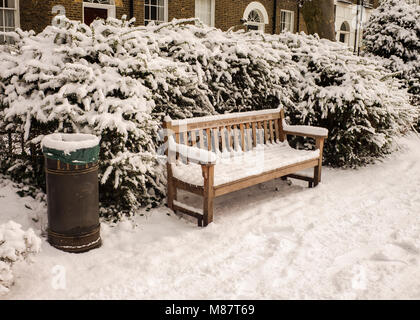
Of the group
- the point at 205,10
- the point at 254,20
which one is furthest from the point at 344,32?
the point at 205,10

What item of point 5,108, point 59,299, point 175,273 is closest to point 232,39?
point 5,108

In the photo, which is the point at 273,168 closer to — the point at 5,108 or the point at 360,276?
the point at 360,276

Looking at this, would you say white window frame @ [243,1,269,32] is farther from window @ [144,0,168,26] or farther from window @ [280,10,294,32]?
window @ [144,0,168,26]

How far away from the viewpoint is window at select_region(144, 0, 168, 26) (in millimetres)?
15023

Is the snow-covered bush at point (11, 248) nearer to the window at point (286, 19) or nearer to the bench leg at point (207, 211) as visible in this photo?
the bench leg at point (207, 211)

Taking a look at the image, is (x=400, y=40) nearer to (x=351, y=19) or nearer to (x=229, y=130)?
(x=229, y=130)

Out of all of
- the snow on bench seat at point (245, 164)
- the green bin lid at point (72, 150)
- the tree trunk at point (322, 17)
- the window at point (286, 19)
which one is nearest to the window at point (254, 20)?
the window at point (286, 19)

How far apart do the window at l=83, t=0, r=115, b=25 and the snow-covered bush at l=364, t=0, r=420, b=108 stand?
A: 7.48 m

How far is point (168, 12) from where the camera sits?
15.3 m

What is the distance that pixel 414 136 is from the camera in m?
10.6

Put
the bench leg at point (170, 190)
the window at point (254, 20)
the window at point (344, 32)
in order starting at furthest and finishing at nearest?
the window at point (344, 32)
the window at point (254, 20)
the bench leg at point (170, 190)

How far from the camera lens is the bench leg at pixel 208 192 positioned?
460 cm

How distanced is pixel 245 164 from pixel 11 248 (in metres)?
2.98

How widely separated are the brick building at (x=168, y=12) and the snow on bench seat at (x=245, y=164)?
9.40 ft
